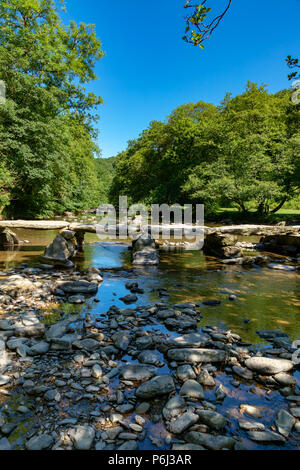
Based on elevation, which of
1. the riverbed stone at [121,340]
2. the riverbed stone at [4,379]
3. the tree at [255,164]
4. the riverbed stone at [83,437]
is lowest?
the riverbed stone at [121,340]

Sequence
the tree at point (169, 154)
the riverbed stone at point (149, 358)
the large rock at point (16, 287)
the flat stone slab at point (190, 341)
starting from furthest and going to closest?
1. the tree at point (169, 154)
2. the large rock at point (16, 287)
3. the flat stone slab at point (190, 341)
4. the riverbed stone at point (149, 358)

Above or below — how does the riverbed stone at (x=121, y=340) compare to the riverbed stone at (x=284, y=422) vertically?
above

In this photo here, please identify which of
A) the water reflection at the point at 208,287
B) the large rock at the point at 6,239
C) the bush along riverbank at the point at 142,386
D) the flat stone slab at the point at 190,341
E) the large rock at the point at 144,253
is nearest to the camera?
the bush along riverbank at the point at 142,386

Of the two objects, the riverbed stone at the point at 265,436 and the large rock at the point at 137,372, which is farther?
the large rock at the point at 137,372

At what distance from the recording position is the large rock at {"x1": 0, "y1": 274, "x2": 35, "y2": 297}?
5316 millimetres

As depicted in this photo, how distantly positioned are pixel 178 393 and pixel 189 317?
204 cm

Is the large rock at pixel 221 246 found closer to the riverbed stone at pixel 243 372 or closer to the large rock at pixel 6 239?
the riverbed stone at pixel 243 372

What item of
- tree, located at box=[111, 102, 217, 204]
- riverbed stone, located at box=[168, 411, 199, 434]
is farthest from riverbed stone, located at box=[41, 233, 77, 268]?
tree, located at box=[111, 102, 217, 204]

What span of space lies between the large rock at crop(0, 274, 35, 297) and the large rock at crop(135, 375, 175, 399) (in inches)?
157

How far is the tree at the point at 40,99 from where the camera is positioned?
13477 mm

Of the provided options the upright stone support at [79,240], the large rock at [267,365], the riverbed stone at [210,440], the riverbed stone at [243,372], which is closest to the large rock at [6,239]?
the upright stone support at [79,240]

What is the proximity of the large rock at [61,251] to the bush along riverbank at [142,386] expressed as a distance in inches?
171

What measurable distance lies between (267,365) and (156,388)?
1429mm

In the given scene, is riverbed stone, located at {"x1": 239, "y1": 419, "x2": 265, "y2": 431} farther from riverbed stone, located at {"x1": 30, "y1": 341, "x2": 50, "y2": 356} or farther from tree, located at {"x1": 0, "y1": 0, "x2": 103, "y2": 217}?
tree, located at {"x1": 0, "y1": 0, "x2": 103, "y2": 217}
